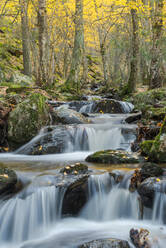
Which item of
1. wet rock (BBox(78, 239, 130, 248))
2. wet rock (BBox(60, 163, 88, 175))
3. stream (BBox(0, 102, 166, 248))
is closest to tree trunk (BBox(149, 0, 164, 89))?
stream (BBox(0, 102, 166, 248))

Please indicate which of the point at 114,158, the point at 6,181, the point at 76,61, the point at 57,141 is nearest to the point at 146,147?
the point at 114,158

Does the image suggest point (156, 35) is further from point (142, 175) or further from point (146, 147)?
point (142, 175)

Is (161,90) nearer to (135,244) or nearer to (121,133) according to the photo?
(121,133)

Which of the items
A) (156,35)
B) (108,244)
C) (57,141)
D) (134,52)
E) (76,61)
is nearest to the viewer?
(108,244)

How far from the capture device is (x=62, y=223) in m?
3.68

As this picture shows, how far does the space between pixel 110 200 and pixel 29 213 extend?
1292mm

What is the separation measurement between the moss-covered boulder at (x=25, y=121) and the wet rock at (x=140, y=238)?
14.8ft

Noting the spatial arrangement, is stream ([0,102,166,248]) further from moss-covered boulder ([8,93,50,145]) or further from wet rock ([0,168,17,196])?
moss-covered boulder ([8,93,50,145])

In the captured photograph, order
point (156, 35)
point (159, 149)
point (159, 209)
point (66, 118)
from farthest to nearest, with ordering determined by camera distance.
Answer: point (156, 35)
point (66, 118)
point (159, 149)
point (159, 209)

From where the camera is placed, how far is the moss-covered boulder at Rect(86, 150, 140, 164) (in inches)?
194

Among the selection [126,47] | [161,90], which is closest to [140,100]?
[161,90]

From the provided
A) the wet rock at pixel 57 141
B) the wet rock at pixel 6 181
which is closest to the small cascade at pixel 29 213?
the wet rock at pixel 6 181

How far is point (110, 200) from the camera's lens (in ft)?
12.9

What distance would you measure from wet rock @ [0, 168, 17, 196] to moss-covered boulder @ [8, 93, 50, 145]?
2946mm
